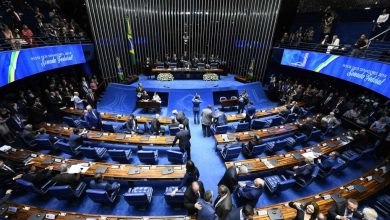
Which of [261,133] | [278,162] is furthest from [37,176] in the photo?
[261,133]

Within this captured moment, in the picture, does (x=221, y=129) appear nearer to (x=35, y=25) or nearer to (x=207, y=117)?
(x=207, y=117)

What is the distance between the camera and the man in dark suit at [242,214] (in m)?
3.35

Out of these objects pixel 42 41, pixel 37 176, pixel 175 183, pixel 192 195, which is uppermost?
pixel 42 41

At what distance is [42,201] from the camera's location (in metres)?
5.58

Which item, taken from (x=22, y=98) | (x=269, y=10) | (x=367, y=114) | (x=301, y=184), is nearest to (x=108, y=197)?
(x=301, y=184)

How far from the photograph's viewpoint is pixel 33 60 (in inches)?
343

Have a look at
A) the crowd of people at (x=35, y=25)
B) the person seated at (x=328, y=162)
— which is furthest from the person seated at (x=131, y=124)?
the person seated at (x=328, y=162)

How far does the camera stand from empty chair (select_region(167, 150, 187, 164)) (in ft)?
20.7

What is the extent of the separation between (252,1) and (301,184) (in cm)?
1420

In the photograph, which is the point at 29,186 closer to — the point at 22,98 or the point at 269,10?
the point at 22,98

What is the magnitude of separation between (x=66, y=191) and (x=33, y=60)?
697 cm

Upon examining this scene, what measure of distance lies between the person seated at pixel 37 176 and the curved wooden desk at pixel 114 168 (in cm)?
31

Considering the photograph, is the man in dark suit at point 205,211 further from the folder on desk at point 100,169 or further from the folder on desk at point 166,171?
the folder on desk at point 100,169

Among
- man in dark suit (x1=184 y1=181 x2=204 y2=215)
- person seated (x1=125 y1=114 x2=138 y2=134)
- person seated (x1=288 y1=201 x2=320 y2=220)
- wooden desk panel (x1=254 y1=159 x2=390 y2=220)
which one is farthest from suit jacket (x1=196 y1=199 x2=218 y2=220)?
person seated (x1=125 y1=114 x2=138 y2=134)
